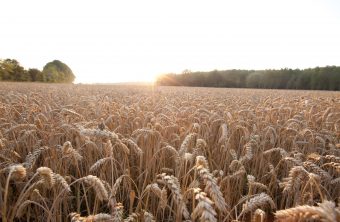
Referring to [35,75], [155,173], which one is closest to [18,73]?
[35,75]

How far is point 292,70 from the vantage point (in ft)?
198

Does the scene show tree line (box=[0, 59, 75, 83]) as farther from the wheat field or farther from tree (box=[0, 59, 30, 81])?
the wheat field

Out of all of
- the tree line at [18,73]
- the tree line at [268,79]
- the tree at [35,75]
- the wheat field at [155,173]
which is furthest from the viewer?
the tree at [35,75]

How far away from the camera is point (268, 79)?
196 feet

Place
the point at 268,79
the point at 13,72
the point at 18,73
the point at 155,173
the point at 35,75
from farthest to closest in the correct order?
the point at 35,75
the point at 268,79
the point at 18,73
the point at 13,72
the point at 155,173

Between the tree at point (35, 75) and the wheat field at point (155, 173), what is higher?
the tree at point (35, 75)

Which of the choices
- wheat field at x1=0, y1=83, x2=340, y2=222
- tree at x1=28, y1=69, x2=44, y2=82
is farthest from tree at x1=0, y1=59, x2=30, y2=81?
wheat field at x1=0, y1=83, x2=340, y2=222

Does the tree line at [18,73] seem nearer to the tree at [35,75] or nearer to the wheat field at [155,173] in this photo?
the tree at [35,75]

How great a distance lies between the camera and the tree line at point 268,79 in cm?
5359

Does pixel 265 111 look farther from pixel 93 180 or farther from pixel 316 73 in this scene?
pixel 316 73

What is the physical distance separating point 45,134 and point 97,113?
3.81 feet

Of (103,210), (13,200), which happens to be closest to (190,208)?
(103,210)

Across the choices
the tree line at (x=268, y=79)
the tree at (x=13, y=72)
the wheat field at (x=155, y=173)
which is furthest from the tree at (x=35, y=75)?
the wheat field at (x=155, y=173)

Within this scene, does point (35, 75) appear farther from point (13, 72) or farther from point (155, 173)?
point (155, 173)
